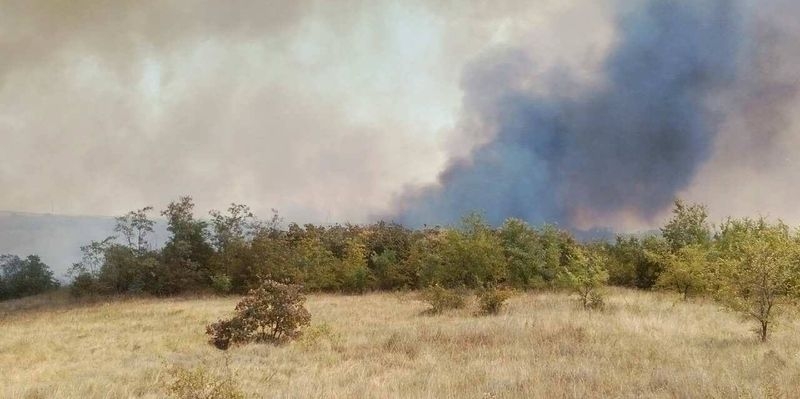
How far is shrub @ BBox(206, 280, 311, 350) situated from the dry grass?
99 centimetres

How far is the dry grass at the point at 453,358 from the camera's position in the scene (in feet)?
33.7

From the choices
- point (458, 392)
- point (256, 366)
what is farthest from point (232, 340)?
point (458, 392)

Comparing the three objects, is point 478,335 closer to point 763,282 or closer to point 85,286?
point 763,282

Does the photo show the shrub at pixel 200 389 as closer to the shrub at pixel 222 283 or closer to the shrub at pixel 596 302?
the shrub at pixel 596 302

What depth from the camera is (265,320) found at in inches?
759

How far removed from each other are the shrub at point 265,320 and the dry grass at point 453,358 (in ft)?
3.25

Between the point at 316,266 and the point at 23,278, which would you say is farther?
the point at 23,278

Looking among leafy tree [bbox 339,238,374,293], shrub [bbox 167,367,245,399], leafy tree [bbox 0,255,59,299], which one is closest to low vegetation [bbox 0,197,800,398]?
shrub [bbox 167,367,245,399]

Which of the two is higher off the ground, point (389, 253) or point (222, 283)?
point (389, 253)

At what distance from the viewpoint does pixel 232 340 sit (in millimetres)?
18594

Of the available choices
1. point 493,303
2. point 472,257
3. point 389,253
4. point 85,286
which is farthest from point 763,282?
point 85,286

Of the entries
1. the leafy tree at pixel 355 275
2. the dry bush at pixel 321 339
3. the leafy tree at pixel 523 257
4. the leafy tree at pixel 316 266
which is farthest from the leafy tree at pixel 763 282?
the leafy tree at pixel 316 266

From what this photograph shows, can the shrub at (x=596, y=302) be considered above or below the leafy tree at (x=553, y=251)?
below

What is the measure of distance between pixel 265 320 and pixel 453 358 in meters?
8.24
